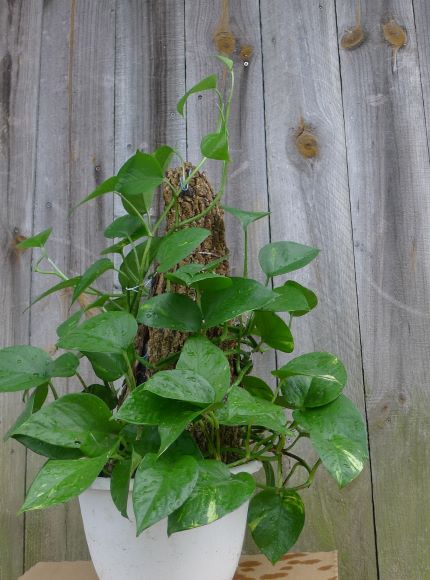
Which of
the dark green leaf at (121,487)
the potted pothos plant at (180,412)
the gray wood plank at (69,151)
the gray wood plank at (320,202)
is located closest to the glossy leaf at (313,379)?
the potted pothos plant at (180,412)

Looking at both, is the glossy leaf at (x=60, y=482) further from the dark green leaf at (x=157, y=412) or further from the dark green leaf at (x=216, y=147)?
the dark green leaf at (x=216, y=147)

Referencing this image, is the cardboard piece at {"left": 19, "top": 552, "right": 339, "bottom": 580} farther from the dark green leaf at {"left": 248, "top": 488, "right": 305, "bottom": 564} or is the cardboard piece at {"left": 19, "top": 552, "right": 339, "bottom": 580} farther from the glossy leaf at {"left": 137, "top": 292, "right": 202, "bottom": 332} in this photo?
the glossy leaf at {"left": 137, "top": 292, "right": 202, "bottom": 332}

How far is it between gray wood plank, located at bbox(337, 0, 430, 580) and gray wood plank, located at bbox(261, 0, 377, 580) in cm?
2

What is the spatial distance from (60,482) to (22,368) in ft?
0.67

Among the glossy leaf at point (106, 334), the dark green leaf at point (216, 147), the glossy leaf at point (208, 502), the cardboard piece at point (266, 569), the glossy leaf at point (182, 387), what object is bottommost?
the cardboard piece at point (266, 569)

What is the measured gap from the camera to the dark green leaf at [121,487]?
758mm

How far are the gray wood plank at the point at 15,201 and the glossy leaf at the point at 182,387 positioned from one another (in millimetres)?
675

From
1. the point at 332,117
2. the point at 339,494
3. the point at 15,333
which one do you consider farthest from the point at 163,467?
the point at 332,117

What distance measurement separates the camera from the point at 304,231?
4.27ft

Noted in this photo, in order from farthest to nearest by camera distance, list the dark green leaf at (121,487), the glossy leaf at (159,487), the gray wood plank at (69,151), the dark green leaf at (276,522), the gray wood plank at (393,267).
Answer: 1. the gray wood plank at (69,151)
2. the gray wood plank at (393,267)
3. the dark green leaf at (276,522)
4. the dark green leaf at (121,487)
5. the glossy leaf at (159,487)

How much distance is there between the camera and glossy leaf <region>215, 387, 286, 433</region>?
2.24 feet

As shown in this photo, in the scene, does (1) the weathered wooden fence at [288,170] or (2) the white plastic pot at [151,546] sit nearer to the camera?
(2) the white plastic pot at [151,546]

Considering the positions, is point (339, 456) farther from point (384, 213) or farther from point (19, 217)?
point (19, 217)

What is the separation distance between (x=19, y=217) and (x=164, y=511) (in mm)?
Result: 865
